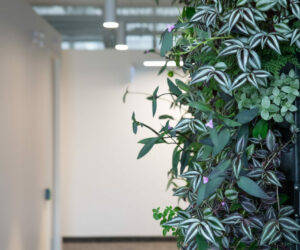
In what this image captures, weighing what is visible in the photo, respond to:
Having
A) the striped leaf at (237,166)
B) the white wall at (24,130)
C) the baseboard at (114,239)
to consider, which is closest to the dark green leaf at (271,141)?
the striped leaf at (237,166)

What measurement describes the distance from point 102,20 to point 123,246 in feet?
12.0

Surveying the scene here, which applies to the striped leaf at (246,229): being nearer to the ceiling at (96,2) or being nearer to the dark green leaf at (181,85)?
the dark green leaf at (181,85)

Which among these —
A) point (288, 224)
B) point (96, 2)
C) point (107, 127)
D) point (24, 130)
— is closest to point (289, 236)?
point (288, 224)

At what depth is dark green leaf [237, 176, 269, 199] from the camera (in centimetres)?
99

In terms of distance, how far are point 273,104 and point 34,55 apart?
447cm

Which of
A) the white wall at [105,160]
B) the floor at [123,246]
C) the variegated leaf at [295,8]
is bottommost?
the floor at [123,246]

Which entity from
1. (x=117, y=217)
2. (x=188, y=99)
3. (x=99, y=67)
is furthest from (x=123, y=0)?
(x=188, y=99)

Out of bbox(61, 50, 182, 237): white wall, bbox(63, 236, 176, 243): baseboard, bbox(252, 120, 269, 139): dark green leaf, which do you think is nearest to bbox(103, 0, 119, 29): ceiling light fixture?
bbox(61, 50, 182, 237): white wall

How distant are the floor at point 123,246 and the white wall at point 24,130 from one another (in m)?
1.15

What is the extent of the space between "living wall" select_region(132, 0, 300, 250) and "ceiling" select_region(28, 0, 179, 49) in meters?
6.04

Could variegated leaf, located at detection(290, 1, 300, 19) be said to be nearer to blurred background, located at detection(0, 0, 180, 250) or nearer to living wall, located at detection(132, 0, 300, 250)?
living wall, located at detection(132, 0, 300, 250)

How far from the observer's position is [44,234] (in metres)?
5.61

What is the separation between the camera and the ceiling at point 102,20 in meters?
7.06

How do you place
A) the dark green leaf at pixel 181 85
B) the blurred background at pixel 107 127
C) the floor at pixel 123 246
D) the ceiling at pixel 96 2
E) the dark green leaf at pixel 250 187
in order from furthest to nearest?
the blurred background at pixel 107 127 → the ceiling at pixel 96 2 → the floor at pixel 123 246 → the dark green leaf at pixel 181 85 → the dark green leaf at pixel 250 187
